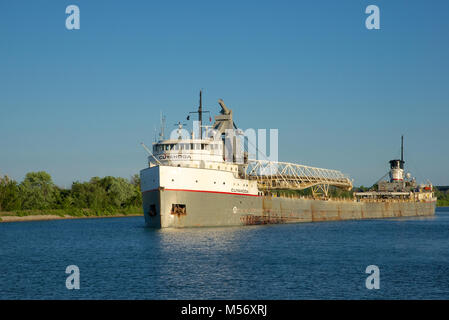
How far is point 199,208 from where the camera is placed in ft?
164

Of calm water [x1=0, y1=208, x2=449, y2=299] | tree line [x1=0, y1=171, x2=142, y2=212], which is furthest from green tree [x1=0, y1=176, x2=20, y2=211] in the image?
calm water [x1=0, y1=208, x2=449, y2=299]

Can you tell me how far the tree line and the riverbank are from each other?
5.13 feet

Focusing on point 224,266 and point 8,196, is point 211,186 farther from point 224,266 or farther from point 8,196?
point 8,196

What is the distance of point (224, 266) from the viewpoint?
101 ft

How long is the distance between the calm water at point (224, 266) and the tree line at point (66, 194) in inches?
2026

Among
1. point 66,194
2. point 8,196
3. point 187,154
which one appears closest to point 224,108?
point 187,154

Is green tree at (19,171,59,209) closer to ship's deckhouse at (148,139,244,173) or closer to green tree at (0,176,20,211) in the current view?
green tree at (0,176,20,211)

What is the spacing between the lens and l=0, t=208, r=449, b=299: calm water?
2472 centimetres

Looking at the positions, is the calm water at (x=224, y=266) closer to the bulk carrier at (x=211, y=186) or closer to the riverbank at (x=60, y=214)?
the bulk carrier at (x=211, y=186)

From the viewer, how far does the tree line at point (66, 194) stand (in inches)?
3807

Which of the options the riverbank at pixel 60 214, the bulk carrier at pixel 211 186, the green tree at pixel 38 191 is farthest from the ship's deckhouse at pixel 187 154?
the green tree at pixel 38 191

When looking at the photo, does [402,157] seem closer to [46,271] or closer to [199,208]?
[199,208]

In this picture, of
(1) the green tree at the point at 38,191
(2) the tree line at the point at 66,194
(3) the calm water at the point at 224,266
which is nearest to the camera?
(3) the calm water at the point at 224,266
